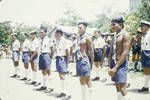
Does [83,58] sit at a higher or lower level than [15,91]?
higher

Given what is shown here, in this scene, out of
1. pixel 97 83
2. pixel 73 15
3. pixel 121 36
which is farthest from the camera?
pixel 73 15

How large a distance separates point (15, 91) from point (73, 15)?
360 feet

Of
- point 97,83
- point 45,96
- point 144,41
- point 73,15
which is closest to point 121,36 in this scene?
point 144,41

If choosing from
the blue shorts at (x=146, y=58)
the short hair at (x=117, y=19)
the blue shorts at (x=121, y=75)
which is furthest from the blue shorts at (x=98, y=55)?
the short hair at (x=117, y=19)

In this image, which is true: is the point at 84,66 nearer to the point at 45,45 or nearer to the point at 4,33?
the point at 45,45

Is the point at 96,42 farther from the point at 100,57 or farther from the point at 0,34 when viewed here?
the point at 0,34

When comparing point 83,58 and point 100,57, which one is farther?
point 100,57

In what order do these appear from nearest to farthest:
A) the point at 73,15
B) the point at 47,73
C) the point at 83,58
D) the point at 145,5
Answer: the point at 83,58 → the point at 47,73 → the point at 145,5 → the point at 73,15

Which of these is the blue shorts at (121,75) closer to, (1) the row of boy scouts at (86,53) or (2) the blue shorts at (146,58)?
(1) the row of boy scouts at (86,53)

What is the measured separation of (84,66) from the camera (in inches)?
384

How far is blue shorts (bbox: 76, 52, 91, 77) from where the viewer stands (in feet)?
31.8

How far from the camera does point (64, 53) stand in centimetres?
1207

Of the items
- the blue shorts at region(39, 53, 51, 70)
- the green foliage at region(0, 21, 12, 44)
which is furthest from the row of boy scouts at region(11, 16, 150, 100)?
the green foliage at region(0, 21, 12, 44)

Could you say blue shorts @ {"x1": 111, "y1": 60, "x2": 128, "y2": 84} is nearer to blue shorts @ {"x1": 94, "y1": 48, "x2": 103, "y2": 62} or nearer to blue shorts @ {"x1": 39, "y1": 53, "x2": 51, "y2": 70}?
blue shorts @ {"x1": 39, "y1": 53, "x2": 51, "y2": 70}
